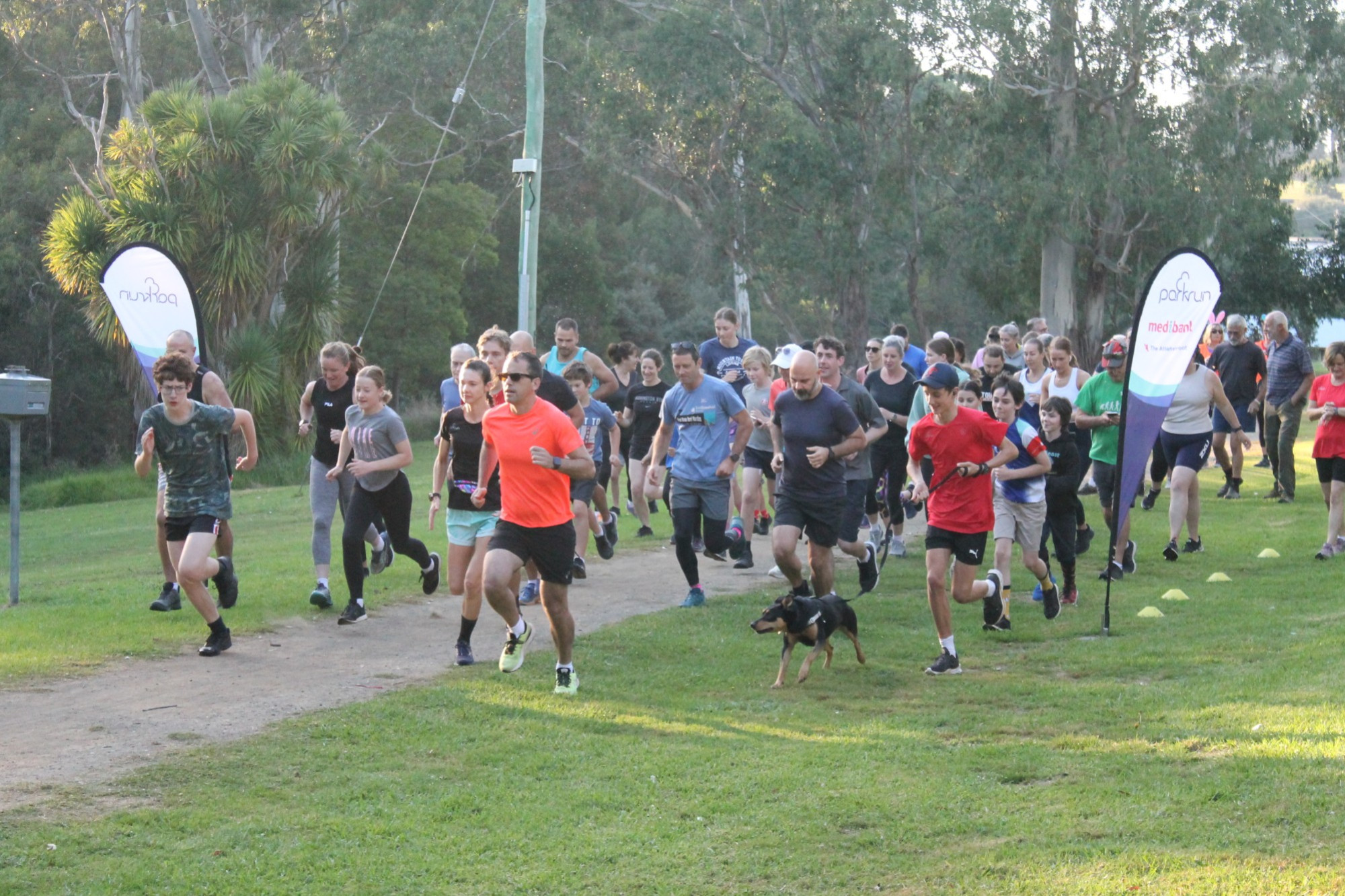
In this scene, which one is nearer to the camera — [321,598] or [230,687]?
[230,687]

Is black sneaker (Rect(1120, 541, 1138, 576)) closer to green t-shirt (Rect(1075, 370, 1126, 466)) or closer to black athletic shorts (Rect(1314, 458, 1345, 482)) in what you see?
green t-shirt (Rect(1075, 370, 1126, 466))

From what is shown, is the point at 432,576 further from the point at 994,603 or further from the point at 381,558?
the point at 994,603

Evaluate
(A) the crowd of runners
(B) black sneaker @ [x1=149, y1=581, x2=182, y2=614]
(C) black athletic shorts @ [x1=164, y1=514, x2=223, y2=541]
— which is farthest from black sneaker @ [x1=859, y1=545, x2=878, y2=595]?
(B) black sneaker @ [x1=149, y1=581, x2=182, y2=614]

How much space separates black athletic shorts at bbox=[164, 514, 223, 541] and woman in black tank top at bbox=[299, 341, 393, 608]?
1.36m

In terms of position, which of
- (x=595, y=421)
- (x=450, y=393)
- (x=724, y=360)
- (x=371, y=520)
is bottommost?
(x=371, y=520)

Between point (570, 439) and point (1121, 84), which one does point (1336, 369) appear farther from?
point (1121, 84)

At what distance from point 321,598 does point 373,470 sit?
1434 mm

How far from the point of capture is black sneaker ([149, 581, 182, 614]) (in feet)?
33.8

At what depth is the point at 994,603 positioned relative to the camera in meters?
9.74

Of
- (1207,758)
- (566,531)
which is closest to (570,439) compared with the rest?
(566,531)

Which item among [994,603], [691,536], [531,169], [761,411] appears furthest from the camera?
[531,169]

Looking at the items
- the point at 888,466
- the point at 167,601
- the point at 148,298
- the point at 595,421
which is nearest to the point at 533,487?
the point at 167,601

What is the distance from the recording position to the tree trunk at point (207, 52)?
107 ft

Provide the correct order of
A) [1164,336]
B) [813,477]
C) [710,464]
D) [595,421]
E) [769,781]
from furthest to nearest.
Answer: [595,421]
[710,464]
[1164,336]
[813,477]
[769,781]
